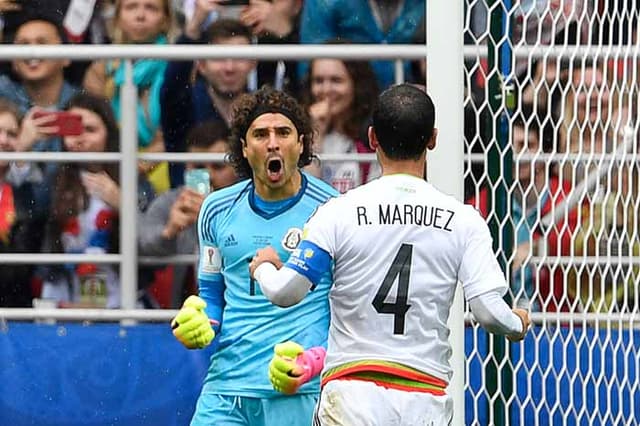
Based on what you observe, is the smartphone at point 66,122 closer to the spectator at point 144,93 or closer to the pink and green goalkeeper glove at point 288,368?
the spectator at point 144,93

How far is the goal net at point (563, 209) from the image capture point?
582 cm

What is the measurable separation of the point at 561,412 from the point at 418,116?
261 cm

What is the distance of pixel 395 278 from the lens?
4.05 meters

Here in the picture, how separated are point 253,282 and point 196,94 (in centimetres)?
190

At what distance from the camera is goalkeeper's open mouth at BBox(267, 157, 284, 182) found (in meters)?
5.50

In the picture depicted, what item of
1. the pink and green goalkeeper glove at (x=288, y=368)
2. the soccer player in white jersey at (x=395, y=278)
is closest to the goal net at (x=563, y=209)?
the pink and green goalkeeper glove at (x=288, y=368)

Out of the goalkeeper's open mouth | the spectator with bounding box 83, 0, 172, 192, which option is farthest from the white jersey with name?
the spectator with bounding box 83, 0, 172, 192

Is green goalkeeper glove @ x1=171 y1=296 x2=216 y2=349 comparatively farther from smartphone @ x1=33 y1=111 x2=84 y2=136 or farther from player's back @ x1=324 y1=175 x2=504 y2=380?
smartphone @ x1=33 y1=111 x2=84 y2=136


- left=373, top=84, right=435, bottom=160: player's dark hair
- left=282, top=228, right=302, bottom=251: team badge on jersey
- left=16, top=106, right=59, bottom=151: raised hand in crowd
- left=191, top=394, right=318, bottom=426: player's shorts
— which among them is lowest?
left=191, top=394, right=318, bottom=426: player's shorts

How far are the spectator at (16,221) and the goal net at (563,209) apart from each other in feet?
7.23

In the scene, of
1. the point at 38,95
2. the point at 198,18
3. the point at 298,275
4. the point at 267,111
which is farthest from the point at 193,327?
the point at 198,18

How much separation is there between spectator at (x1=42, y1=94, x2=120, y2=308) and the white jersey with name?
291 centimetres

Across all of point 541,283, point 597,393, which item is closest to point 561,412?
point 597,393

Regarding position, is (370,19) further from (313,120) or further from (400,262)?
(400,262)
